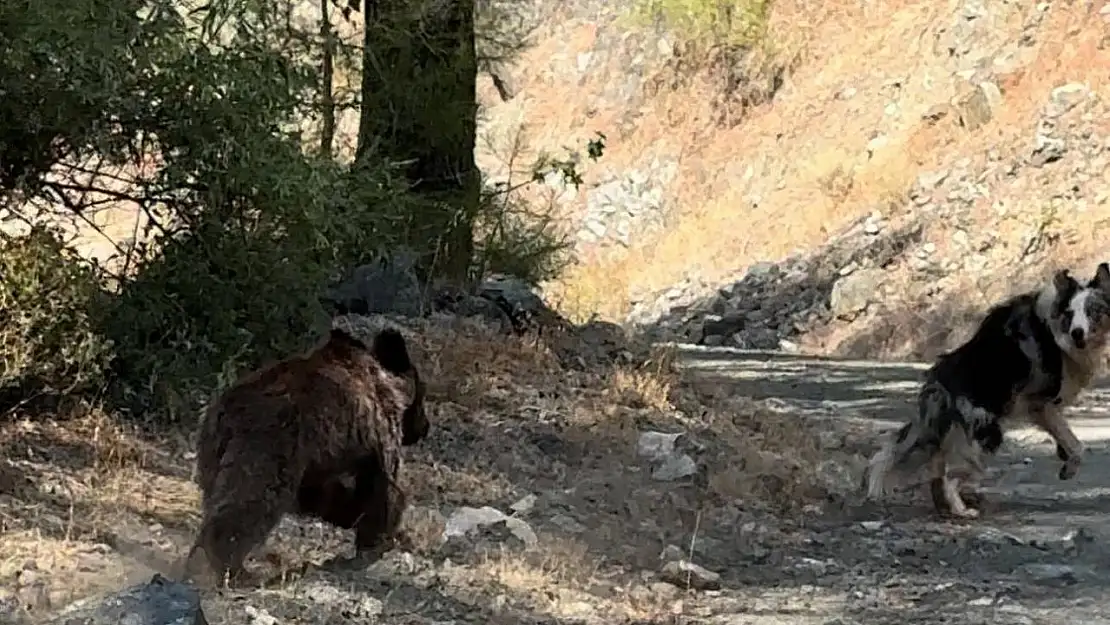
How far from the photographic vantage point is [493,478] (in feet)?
29.4

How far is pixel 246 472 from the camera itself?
5938 mm

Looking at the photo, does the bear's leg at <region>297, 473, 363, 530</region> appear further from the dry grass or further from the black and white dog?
the dry grass

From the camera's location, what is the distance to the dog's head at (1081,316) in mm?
9109

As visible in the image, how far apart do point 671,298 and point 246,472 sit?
2505 cm

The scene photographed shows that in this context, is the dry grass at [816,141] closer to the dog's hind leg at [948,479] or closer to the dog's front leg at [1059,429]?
the dog's front leg at [1059,429]

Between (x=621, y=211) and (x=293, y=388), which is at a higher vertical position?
(x=621, y=211)

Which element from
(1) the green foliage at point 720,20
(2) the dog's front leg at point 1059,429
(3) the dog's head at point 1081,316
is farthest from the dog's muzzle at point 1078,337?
(1) the green foliage at point 720,20

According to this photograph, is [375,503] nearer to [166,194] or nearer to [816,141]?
[166,194]

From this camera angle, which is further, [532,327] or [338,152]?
[532,327]

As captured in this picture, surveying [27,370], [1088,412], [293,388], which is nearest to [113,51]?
[27,370]

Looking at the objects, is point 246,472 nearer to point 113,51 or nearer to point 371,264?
point 113,51

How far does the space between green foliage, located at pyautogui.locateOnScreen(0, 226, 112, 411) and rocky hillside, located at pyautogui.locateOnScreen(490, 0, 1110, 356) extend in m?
7.98

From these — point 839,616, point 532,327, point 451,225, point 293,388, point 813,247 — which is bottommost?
point 839,616

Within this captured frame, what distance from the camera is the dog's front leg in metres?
9.36
